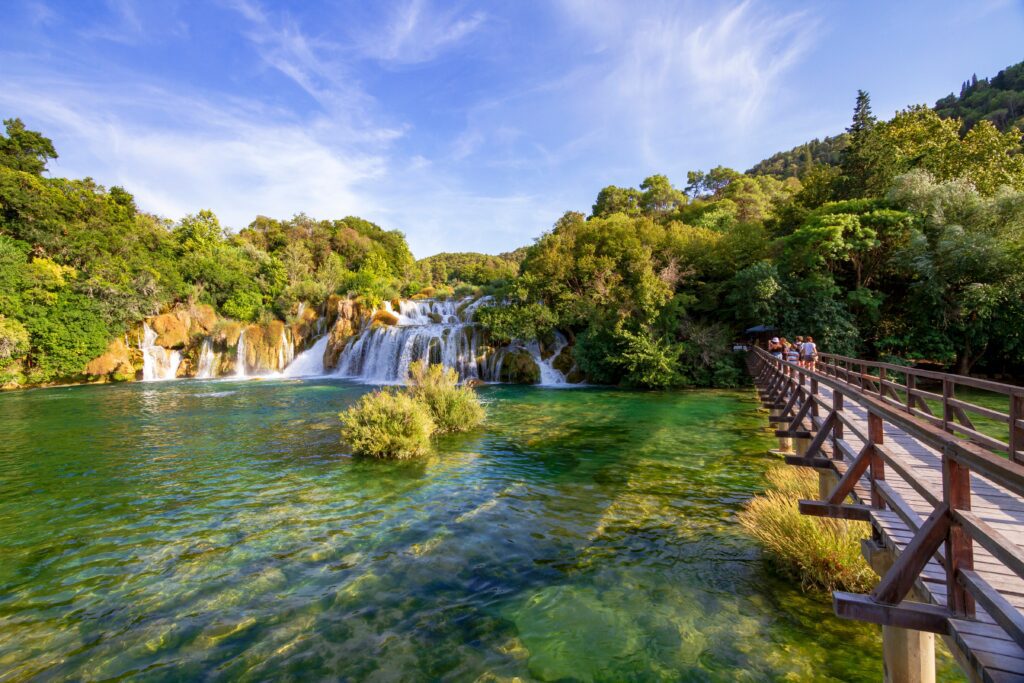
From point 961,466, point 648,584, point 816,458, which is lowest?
point 648,584

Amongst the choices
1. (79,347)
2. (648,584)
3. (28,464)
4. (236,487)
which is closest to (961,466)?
(648,584)

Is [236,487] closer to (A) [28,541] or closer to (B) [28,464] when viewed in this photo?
(A) [28,541]

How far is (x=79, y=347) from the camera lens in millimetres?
29312

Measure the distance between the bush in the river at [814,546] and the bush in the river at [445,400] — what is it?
345 inches

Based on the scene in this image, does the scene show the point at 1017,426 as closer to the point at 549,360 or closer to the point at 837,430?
the point at 837,430

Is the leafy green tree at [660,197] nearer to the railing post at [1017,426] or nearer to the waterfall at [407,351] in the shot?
the waterfall at [407,351]

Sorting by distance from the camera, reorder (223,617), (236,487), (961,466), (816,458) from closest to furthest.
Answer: (961,466) < (223,617) < (816,458) < (236,487)

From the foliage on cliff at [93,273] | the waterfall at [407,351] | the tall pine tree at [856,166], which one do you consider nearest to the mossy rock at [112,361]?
the foliage on cliff at [93,273]

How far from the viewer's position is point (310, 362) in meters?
33.6

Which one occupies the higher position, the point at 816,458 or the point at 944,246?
the point at 944,246

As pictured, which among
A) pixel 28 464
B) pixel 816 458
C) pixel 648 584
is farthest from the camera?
pixel 28 464

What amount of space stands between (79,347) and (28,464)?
25.0 metres

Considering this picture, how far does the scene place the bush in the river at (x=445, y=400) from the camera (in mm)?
13344

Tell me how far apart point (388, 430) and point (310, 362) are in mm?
25712
